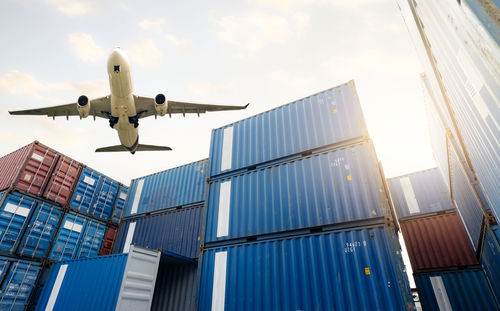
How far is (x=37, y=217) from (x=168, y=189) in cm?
666

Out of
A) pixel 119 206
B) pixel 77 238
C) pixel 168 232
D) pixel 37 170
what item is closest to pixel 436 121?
pixel 168 232

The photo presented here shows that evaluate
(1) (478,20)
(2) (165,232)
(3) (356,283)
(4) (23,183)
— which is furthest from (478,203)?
(4) (23,183)

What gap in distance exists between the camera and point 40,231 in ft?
41.7

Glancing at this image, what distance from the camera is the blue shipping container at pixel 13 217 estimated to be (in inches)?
452

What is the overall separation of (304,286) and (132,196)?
12.6 metres

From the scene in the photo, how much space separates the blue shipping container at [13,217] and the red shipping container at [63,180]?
38.4 inches

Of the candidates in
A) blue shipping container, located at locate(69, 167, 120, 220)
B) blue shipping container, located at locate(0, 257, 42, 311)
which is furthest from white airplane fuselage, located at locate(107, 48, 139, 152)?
blue shipping container, located at locate(0, 257, 42, 311)

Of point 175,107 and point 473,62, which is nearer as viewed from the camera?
point 473,62

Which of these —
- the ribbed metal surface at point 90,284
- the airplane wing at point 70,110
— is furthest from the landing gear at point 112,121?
the ribbed metal surface at point 90,284

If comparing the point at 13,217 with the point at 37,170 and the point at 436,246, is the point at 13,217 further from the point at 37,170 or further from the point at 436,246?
the point at 436,246

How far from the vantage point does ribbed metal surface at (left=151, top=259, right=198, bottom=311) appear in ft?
31.4

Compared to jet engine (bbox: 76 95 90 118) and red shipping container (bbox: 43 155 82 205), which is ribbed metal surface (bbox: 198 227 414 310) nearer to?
jet engine (bbox: 76 95 90 118)

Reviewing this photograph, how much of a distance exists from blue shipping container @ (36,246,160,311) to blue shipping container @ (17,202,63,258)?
4002mm

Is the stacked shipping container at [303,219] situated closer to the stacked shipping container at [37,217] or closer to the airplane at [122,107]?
the airplane at [122,107]
